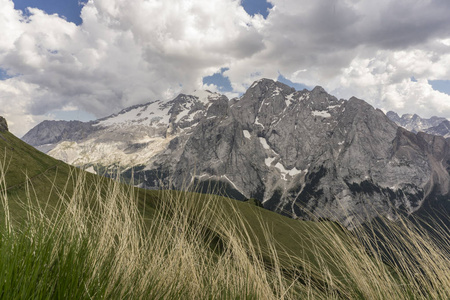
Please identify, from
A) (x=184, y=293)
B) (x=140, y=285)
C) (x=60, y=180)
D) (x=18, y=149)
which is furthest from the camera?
(x=18, y=149)

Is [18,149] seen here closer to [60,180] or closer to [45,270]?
[60,180]

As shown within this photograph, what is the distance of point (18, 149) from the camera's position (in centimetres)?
5581

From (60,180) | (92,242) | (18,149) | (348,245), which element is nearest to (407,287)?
(348,245)

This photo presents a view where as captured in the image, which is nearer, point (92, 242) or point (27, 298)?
point (27, 298)

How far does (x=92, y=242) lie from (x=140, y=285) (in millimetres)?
793

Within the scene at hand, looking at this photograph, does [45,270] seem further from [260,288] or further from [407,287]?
[407,287]

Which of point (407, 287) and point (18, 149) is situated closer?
point (407, 287)

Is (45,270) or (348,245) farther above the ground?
(45,270)

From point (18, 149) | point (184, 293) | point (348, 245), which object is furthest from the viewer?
point (18, 149)

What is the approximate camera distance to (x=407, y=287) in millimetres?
4121

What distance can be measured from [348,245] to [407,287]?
101 centimetres

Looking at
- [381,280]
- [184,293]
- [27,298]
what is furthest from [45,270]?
[381,280]

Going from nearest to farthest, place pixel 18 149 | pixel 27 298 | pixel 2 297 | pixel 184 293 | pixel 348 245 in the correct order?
pixel 2 297
pixel 27 298
pixel 184 293
pixel 348 245
pixel 18 149

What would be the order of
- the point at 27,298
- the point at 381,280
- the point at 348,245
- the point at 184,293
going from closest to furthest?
the point at 27,298
the point at 184,293
the point at 381,280
the point at 348,245
